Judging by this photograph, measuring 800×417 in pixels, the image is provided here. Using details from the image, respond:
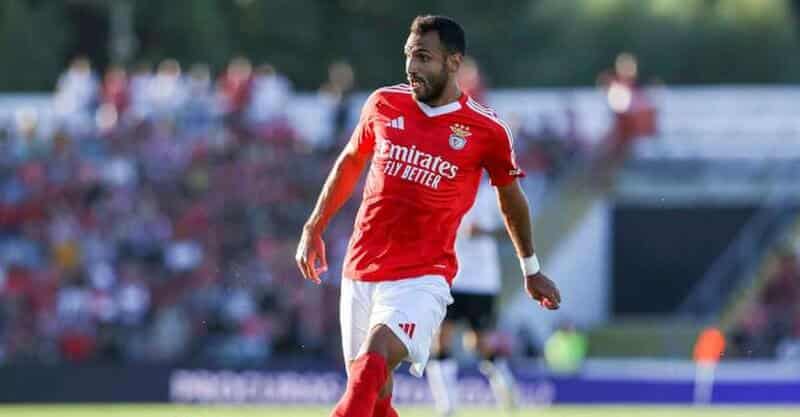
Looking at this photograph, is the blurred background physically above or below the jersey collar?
below

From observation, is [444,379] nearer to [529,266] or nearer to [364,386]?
[529,266]

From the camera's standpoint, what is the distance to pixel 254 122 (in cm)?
2791

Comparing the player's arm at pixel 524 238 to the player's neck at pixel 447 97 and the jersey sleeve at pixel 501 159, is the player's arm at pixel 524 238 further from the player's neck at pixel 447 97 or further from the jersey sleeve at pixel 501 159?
the player's neck at pixel 447 97

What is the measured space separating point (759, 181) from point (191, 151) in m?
8.66

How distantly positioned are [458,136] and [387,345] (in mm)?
1256

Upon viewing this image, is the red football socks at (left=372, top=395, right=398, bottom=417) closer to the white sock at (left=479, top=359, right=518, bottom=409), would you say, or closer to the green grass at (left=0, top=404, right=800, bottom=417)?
the white sock at (left=479, top=359, right=518, bottom=409)

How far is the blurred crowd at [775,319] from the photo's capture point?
1025 inches

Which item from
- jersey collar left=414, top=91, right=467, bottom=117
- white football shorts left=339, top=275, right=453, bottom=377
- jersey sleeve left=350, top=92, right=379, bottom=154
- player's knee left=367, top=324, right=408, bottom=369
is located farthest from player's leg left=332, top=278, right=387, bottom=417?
jersey collar left=414, top=91, right=467, bottom=117

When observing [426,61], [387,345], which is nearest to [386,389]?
[387,345]

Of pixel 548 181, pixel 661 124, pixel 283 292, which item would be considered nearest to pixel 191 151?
pixel 283 292

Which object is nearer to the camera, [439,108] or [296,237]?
[439,108]

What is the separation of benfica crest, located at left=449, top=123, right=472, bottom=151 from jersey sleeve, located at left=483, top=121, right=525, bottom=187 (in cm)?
16

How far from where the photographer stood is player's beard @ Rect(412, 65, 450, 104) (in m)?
11.6

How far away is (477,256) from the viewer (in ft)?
58.0
